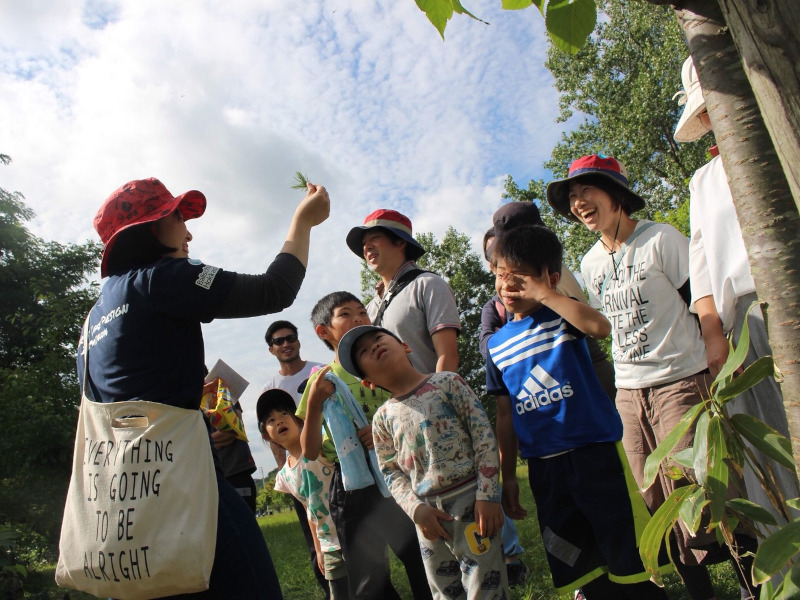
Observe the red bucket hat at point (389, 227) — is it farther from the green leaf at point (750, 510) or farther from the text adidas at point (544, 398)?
the green leaf at point (750, 510)

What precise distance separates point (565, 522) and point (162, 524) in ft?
4.77

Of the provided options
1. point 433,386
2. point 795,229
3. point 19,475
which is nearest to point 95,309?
point 433,386

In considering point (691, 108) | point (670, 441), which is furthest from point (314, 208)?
point (691, 108)

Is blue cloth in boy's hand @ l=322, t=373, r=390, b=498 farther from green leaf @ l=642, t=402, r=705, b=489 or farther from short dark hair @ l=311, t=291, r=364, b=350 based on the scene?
green leaf @ l=642, t=402, r=705, b=489

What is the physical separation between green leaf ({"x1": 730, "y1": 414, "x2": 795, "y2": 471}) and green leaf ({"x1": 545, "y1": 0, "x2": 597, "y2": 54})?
0.77 m

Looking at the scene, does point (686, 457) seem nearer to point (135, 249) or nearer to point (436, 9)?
point (436, 9)

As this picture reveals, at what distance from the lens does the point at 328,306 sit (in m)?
3.35

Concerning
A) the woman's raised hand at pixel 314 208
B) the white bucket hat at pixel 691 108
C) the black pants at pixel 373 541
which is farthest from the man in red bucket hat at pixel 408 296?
the white bucket hat at pixel 691 108

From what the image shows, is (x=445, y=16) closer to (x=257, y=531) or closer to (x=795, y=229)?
(x=795, y=229)

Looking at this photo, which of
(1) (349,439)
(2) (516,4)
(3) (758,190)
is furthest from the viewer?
(1) (349,439)

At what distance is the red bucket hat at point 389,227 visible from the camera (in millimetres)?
3365

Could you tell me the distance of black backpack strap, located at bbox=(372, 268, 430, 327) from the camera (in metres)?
3.24

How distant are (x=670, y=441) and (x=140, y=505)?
138 cm

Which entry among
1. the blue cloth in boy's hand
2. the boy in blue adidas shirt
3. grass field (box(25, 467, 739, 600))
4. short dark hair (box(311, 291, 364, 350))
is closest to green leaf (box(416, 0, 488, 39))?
the boy in blue adidas shirt
